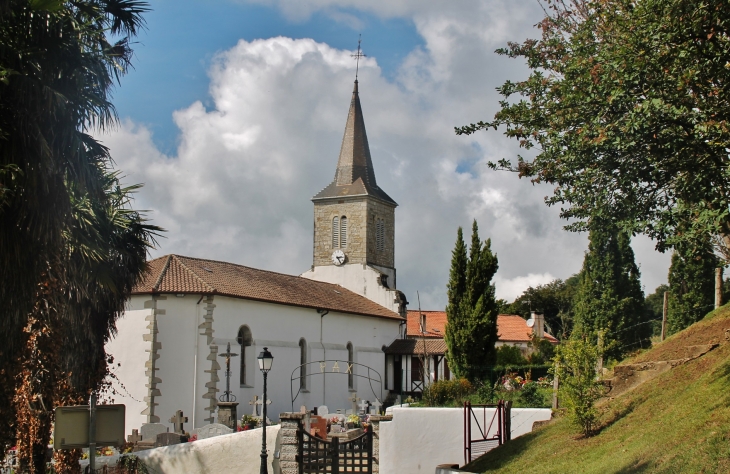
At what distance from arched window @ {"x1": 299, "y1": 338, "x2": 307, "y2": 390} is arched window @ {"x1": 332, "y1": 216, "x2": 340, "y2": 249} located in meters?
15.2

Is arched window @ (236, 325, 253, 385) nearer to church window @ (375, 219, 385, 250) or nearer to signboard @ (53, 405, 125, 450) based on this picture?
church window @ (375, 219, 385, 250)

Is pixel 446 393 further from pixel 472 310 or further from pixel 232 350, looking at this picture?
pixel 232 350

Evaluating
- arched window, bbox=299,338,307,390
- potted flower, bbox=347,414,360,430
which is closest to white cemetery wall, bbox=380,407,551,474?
potted flower, bbox=347,414,360,430

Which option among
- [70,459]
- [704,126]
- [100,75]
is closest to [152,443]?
[70,459]

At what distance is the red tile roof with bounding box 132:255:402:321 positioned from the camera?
32.0m

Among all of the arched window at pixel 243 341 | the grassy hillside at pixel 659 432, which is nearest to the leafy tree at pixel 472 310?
the arched window at pixel 243 341

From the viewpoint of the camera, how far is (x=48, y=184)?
898cm

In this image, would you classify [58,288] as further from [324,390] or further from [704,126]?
[324,390]

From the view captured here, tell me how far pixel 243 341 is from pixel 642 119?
25.3 m

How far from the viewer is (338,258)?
51438 millimetres

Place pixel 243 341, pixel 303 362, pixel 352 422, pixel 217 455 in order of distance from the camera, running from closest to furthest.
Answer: pixel 217 455 → pixel 352 422 → pixel 243 341 → pixel 303 362

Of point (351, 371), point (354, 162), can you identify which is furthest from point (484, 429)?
point (354, 162)

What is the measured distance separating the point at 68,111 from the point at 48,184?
0.93 meters

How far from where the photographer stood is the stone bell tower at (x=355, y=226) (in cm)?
5056
